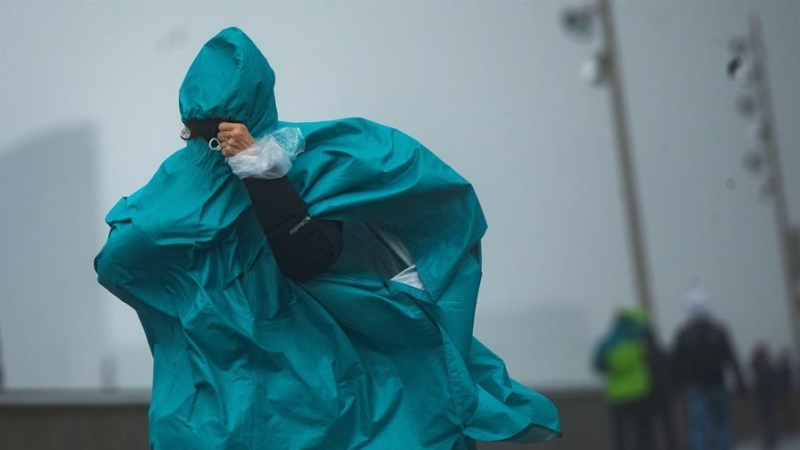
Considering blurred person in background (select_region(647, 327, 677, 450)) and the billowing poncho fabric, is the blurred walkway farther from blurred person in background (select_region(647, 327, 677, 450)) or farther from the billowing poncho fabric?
the billowing poncho fabric

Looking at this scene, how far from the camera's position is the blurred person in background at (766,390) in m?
8.59

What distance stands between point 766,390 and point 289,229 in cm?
701

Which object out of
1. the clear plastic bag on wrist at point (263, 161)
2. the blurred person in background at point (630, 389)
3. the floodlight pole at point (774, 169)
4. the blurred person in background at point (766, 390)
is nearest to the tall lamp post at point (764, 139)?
the floodlight pole at point (774, 169)

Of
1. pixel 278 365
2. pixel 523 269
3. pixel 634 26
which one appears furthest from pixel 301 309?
pixel 634 26

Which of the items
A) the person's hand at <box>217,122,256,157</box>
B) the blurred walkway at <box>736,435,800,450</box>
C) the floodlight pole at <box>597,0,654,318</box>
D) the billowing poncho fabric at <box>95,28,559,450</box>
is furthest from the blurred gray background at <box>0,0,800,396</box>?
the person's hand at <box>217,122,256,157</box>

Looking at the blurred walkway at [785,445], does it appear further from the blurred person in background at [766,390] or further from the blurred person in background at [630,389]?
the blurred person in background at [630,389]

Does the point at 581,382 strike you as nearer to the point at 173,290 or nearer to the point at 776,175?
the point at 776,175

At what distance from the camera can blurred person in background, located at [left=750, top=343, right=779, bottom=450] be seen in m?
8.59

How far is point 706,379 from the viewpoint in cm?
877

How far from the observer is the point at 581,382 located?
7.62 metres

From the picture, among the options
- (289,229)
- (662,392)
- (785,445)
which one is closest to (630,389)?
(662,392)

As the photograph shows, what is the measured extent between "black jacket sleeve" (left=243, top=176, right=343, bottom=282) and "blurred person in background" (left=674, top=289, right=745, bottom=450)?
570cm

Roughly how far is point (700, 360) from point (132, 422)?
4.19 m

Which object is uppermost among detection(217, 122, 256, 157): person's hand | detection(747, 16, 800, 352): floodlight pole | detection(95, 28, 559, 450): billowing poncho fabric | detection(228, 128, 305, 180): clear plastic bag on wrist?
detection(217, 122, 256, 157): person's hand
